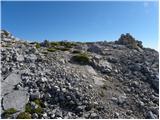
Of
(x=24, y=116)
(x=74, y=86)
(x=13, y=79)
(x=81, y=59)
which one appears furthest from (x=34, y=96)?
(x=81, y=59)

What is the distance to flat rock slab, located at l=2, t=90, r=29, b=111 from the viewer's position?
17.8 metres

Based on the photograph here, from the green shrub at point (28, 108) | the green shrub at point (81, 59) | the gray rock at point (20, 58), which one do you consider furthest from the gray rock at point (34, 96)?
the green shrub at point (81, 59)

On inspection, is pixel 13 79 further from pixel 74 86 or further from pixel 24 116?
pixel 24 116

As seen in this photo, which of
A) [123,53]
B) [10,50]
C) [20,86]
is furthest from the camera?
[123,53]

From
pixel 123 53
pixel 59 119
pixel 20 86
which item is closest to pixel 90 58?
pixel 123 53

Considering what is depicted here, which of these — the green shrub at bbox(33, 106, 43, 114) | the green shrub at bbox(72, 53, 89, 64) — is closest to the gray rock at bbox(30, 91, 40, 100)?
the green shrub at bbox(33, 106, 43, 114)

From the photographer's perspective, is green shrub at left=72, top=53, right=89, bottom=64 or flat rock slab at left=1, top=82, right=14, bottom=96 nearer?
flat rock slab at left=1, top=82, right=14, bottom=96

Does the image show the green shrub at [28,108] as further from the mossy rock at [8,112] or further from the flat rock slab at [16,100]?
the mossy rock at [8,112]

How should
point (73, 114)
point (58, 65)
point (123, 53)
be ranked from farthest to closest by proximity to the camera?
point (123, 53)
point (58, 65)
point (73, 114)

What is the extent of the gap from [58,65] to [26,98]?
6483mm

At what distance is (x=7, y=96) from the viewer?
1894cm

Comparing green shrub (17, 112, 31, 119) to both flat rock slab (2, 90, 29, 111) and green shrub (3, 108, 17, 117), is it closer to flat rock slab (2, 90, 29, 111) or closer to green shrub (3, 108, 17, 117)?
green shrub (3, 108, 17, 117)

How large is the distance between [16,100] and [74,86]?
434 centimetres

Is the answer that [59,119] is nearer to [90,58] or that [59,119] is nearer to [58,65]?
[58,65]
